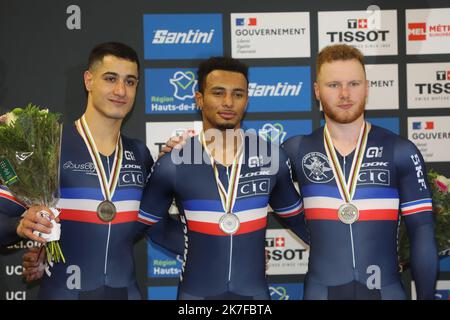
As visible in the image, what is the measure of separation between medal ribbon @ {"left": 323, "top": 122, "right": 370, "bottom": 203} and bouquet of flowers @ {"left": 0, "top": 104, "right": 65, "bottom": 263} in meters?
1.46

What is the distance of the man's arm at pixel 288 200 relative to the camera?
11.0ft

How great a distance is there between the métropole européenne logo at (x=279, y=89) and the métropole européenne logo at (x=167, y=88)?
0.43 metres

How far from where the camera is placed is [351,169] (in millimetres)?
3268

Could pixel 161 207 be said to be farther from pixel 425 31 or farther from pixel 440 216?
pixel 425 31

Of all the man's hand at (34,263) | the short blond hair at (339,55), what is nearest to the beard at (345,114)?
the short blond hair at (339,55)

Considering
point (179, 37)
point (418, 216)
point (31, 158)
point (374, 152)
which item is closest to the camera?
point (31, 158)

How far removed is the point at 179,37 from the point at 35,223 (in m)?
1.79

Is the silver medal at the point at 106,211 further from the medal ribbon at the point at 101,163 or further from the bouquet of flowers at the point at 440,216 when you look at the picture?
the bouquet of flowers at the point at 440,216

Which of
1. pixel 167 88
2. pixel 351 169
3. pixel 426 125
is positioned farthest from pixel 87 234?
pixel 426 125

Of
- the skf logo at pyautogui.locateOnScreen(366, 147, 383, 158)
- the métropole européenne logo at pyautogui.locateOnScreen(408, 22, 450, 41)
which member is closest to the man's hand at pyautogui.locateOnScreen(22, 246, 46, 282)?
the skf logo at pyautogui.locateOnScreen(366, 147, 383, 158)

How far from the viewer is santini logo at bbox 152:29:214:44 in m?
4.11

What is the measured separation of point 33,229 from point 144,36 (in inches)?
68.4
